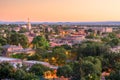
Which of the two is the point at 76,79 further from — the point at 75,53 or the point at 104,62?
the point at 75,53

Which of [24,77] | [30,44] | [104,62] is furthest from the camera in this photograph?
[30,44]

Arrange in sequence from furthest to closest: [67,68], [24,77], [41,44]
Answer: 1. [41,44]
2. [67,68]
3. [24,77]

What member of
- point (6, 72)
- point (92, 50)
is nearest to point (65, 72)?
point (6, 72)

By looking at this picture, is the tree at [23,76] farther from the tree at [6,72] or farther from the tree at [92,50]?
the tree at [92,50]

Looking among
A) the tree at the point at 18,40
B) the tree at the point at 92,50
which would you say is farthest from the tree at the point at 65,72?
the tree at the point at 18,40

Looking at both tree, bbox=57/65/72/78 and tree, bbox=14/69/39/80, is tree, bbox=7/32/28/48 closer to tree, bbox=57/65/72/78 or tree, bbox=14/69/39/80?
tree, bbox=57/65/72/78

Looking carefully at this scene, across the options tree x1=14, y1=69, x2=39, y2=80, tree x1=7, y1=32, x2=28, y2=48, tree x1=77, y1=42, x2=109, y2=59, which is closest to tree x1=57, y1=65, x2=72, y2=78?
tree x1=14, y1=69, x2=39, y2=80

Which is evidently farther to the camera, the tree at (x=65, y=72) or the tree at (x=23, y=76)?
the tree at (x=65, y=72)

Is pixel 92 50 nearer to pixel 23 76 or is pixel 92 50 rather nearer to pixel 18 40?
pixel 23 76

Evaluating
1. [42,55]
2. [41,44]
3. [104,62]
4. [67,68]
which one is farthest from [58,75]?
[41,44]

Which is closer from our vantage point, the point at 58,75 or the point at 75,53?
the point at 58,75

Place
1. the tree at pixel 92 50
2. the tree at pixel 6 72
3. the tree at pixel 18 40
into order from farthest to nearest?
the tree at pixel 18 40 < the tree at pixel 92 50 < the tree at pixel 6 72
